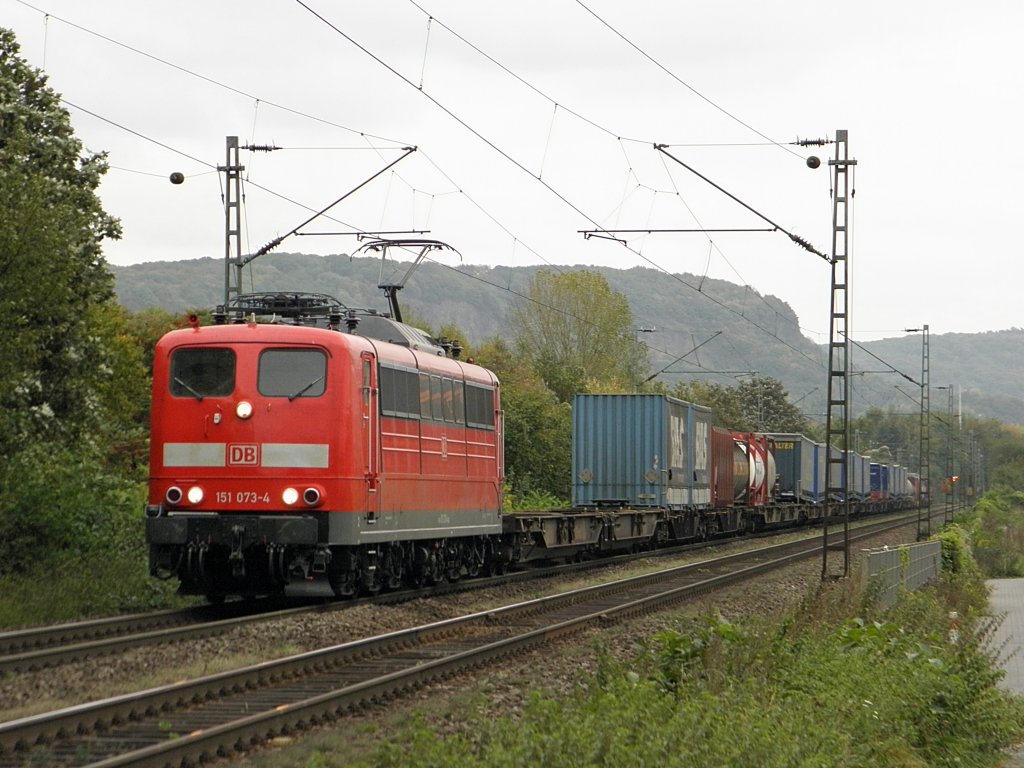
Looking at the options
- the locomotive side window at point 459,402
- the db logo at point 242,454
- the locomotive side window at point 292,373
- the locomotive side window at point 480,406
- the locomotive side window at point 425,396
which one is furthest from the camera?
the locomotive side window at point 480,406

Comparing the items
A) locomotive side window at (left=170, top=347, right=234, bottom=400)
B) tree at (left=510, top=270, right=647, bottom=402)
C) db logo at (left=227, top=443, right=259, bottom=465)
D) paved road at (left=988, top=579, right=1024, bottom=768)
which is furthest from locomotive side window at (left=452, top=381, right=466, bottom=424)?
tree at (left=510, top=270, right=647, bottom=402)

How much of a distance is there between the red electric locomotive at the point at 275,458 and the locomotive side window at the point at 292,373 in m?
0.01

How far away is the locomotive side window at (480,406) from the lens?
822 inches

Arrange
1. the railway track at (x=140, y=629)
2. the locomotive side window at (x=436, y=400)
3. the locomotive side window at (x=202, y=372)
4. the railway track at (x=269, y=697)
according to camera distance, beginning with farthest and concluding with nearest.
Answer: the locomotive side window at (x=436, y=400)
the locomotive side window at (x=202, y=372)
the railway track at (x=140, y=629)
the railway track at (x=269, y=697)

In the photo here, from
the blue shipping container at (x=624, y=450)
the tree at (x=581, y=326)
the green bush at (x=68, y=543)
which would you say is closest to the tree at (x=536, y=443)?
the blue shipping container at (x=624, y=450)

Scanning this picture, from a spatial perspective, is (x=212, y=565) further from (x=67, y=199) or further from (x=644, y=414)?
(x=644, y=414)

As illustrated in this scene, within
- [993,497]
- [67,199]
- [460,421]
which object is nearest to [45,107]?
[67,199]

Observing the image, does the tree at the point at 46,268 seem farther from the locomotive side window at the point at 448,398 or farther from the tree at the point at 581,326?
the tree at the point at 581,326

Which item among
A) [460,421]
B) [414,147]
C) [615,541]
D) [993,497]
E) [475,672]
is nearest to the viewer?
[475,672]

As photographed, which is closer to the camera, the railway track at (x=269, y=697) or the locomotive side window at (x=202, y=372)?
the railway track at (x=269, y=697)

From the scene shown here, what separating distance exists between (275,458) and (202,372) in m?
1.41

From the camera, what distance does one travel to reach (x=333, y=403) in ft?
53.0

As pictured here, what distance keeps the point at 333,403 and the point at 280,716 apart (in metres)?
6.90

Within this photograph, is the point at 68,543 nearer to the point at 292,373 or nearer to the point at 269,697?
the point at 292,373
